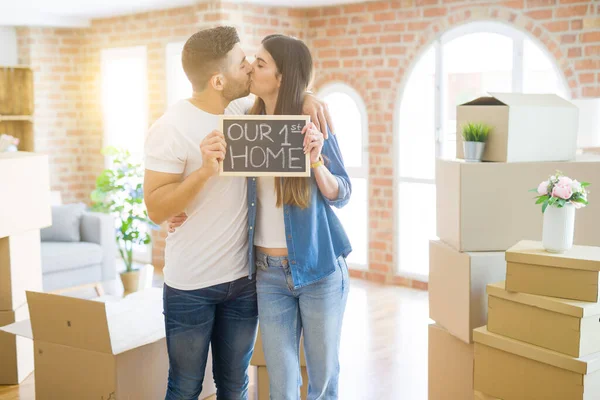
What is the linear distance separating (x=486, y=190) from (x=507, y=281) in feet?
1.33

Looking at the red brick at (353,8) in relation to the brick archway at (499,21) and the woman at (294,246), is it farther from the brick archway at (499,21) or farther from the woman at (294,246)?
the woman at (294,246)

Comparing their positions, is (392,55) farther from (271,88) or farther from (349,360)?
(271,88)

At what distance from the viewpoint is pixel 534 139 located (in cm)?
283

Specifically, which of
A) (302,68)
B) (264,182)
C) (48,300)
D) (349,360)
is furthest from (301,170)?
(349,360)

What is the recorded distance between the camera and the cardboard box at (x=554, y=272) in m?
2.41

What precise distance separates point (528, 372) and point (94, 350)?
170 cm

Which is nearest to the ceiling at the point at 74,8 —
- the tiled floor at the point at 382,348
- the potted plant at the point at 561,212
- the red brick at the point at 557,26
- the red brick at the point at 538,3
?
the red brick at the point at 538,3

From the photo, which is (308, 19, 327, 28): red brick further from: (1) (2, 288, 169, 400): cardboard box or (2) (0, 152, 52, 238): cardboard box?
(1) (2, 288, 169, 400): cardboard box

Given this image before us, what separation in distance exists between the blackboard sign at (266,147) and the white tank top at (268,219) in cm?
9

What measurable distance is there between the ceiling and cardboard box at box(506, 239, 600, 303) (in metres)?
3.94

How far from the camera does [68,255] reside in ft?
18.0

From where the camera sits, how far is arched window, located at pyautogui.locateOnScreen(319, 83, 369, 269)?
624cm

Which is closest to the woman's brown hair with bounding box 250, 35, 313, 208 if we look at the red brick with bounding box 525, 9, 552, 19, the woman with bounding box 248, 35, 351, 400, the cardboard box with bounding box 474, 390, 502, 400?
the woman with bounding box 248, 35, 351, 400

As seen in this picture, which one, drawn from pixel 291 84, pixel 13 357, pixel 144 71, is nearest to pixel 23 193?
pixel 13 357
